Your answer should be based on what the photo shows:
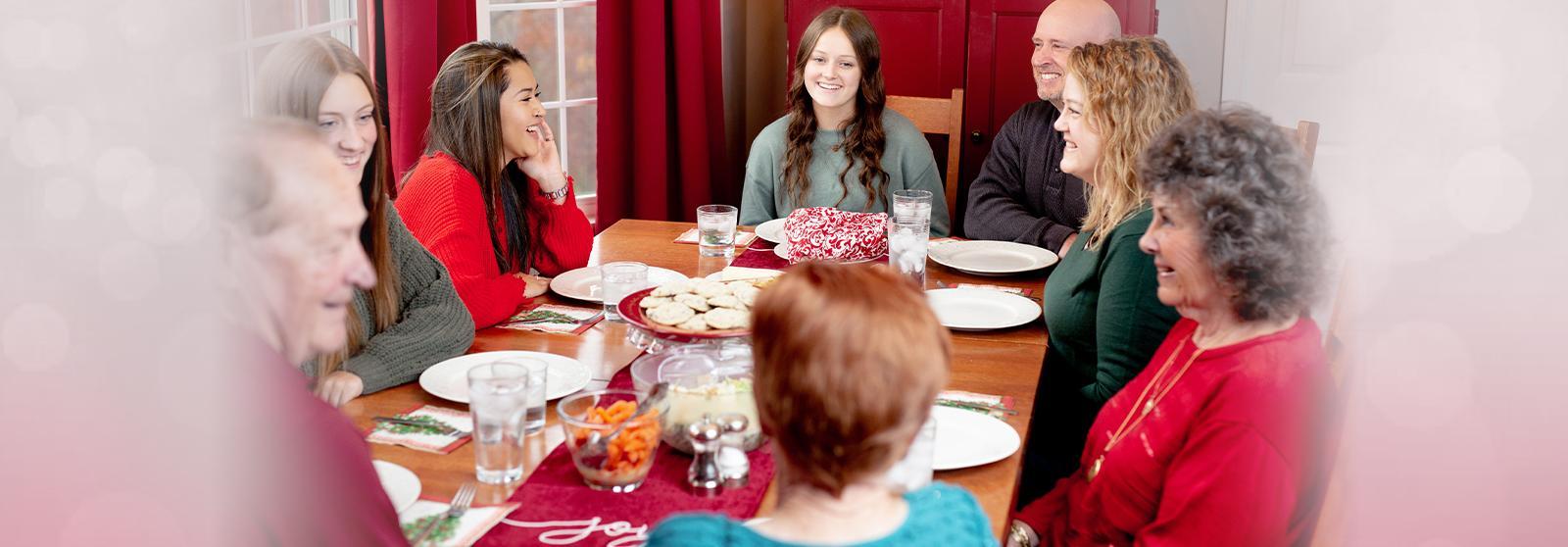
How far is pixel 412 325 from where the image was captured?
153 cm

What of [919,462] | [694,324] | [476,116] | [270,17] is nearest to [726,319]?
[694,324]

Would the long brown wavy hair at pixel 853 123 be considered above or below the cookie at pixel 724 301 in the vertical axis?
above

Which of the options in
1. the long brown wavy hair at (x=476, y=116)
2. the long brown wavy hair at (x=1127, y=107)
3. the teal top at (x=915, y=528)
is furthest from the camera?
the long brown wavy hair at (x=476, y=116)

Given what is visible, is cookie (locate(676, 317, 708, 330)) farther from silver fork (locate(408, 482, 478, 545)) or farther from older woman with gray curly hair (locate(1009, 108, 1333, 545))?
older woman with gray curly hair (locate(1009, 108, 1333, 545))

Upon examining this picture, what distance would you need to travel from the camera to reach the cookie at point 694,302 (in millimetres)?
1495

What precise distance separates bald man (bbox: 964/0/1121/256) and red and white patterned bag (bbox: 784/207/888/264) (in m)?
0.45

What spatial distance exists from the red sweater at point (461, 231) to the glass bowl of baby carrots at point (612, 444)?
1.99 feet

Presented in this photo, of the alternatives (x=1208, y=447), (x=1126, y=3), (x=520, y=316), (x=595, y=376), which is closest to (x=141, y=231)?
(x=1208, y=447)

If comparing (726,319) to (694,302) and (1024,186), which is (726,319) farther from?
(1024,186)

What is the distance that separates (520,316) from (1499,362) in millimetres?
1590

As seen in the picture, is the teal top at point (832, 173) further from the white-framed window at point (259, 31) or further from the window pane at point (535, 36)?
the white-framed window at point (259, 31)

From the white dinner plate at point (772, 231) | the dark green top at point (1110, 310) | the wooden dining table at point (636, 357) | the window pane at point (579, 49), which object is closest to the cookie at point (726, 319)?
the wooden dining table at point (636, 357)

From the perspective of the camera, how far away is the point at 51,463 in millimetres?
229

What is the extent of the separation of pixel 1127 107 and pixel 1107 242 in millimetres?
202
